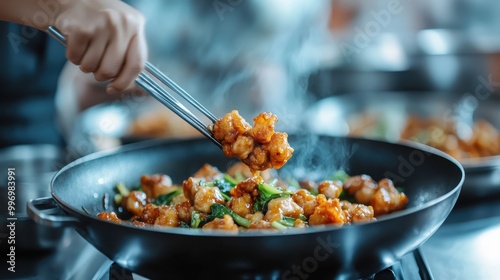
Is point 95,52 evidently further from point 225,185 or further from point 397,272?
point 397,272

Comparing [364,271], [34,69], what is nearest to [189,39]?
[34,69]

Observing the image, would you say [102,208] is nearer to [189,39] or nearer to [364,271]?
[364,271]

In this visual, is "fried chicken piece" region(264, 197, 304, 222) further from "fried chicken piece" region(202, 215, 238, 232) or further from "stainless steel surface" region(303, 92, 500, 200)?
"stainless steel surface" region(303, 92, 500, 200)

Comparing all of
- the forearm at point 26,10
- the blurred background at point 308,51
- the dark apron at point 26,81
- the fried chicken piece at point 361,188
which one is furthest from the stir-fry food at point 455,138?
the dark apron at point 26,81

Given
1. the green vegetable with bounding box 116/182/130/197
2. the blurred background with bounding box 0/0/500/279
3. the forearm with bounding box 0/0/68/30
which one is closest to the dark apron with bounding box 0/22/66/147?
the blurred background with bounding box 0/0/500/279

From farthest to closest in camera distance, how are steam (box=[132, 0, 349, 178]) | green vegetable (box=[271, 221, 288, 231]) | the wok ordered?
steam (box=[132, 0, 349, 178]), green vegetable (box=[271, 221, 288, 231]), the wok

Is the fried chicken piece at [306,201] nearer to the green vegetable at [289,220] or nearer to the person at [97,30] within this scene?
the green vegetable at [289,220]

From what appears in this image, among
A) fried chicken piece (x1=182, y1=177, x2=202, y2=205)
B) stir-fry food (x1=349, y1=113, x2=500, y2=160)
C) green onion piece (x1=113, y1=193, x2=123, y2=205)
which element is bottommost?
green onion piece (x1=113, y1=193, x2=123, y2=205)

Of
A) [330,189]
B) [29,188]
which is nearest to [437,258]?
[330,189]
